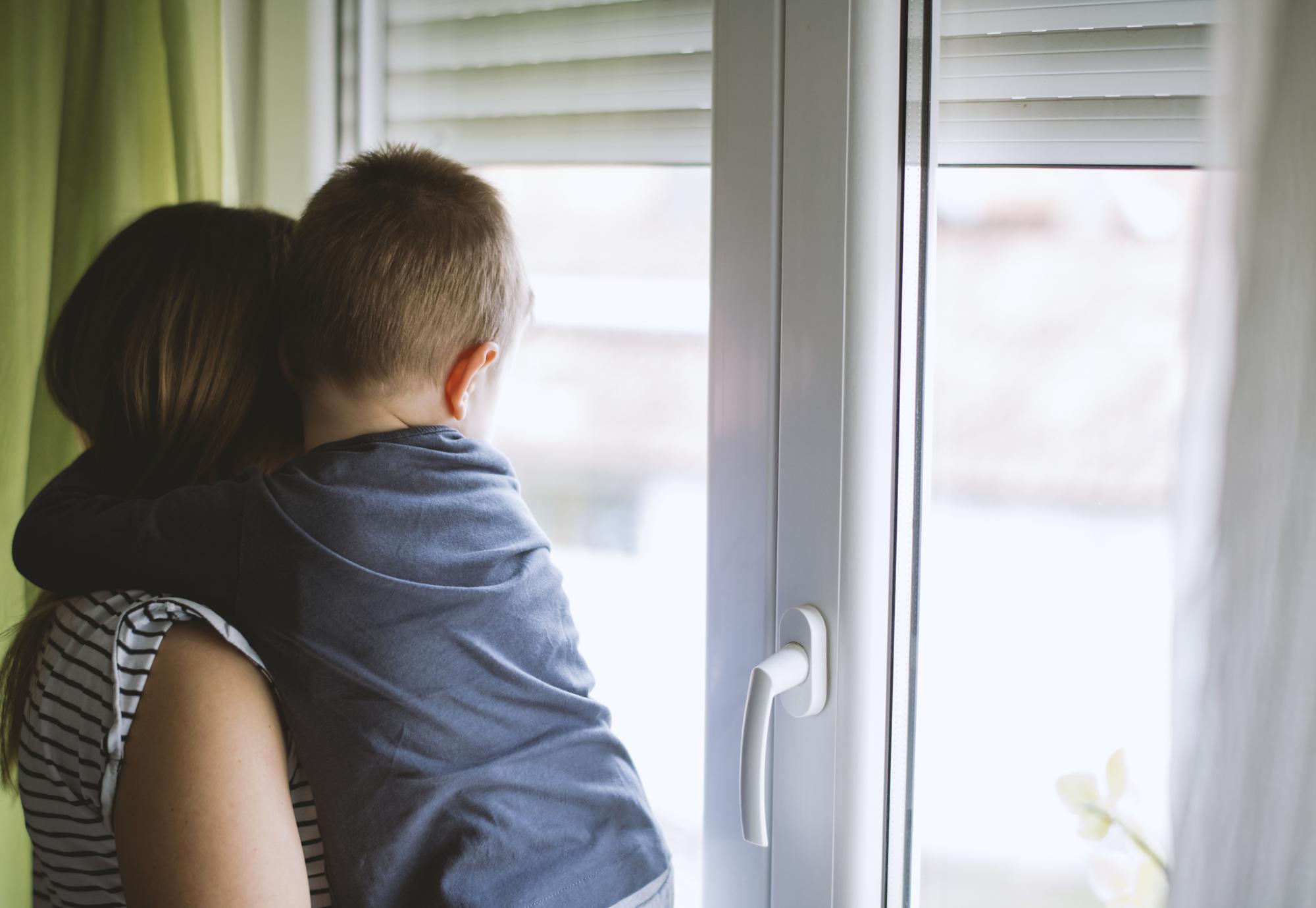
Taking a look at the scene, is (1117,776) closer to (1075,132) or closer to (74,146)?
(1075,132)

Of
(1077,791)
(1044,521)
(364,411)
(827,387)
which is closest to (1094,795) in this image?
(1077,791)

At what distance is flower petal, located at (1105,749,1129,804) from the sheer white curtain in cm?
6

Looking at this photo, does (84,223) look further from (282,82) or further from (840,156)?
(840,156)

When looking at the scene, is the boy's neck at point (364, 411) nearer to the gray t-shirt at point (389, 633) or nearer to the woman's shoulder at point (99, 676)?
the gray t-shirt at point (389, 633)

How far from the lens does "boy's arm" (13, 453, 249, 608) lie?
710mm

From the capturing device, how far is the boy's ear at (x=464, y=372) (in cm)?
81

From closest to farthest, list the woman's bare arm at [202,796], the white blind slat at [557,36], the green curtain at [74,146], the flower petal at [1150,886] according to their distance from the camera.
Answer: the woman's bare arm at [202,796] → the flower petal at [1150,886] → the white blind slat at [557,36] → the green curtain at [74,146]

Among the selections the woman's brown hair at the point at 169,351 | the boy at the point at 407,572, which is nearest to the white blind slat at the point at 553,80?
the boy at the point at 407,572

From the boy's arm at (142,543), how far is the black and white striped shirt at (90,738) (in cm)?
2

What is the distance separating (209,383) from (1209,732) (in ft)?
2.82

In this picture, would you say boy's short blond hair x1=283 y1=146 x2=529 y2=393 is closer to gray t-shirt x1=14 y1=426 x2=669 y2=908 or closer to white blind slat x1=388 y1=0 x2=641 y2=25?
gray t-shirt x1=14 y1=426 x2=669 y2=908

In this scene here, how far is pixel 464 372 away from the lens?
807 millimetres

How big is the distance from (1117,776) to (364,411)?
0.71 meters

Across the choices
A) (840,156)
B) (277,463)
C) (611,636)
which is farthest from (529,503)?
(840,156)
